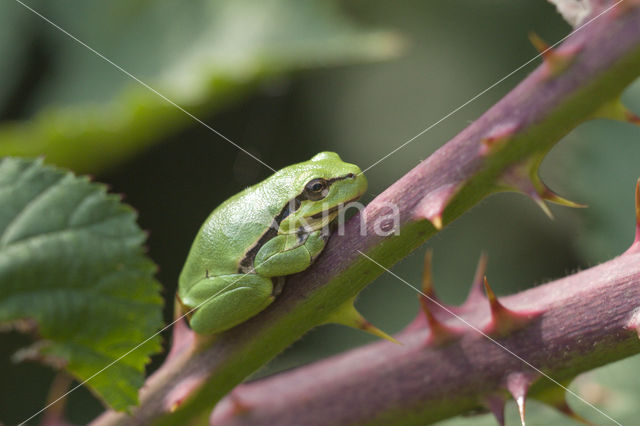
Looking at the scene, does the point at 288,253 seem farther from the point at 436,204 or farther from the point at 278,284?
the point at 436,204

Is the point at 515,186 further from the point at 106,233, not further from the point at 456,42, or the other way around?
the point at 456,42

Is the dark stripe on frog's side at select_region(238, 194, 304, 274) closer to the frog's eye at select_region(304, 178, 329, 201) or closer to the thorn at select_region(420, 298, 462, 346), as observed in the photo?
the frog's eye at select_region(304, 178, 329, 201)

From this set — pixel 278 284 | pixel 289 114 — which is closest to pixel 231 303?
pixel 278 284

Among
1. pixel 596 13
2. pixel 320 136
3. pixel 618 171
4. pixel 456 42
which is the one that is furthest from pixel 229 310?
pixel 456 42

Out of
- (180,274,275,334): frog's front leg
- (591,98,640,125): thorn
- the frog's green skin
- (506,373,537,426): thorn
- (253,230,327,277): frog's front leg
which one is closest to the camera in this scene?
(591,98,640,125): thorn

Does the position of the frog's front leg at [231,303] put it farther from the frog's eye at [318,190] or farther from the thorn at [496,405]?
the thorn at [496,405]

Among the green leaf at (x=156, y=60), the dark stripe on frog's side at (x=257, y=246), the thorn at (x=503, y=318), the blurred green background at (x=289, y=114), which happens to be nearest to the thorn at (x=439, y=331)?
the thorn at (x=503, y=318)

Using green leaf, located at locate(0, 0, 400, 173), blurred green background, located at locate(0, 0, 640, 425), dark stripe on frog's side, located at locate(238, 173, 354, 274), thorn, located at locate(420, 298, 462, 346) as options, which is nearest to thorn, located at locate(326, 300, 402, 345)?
thorn, located at locate(420, 298, 462, 346)
